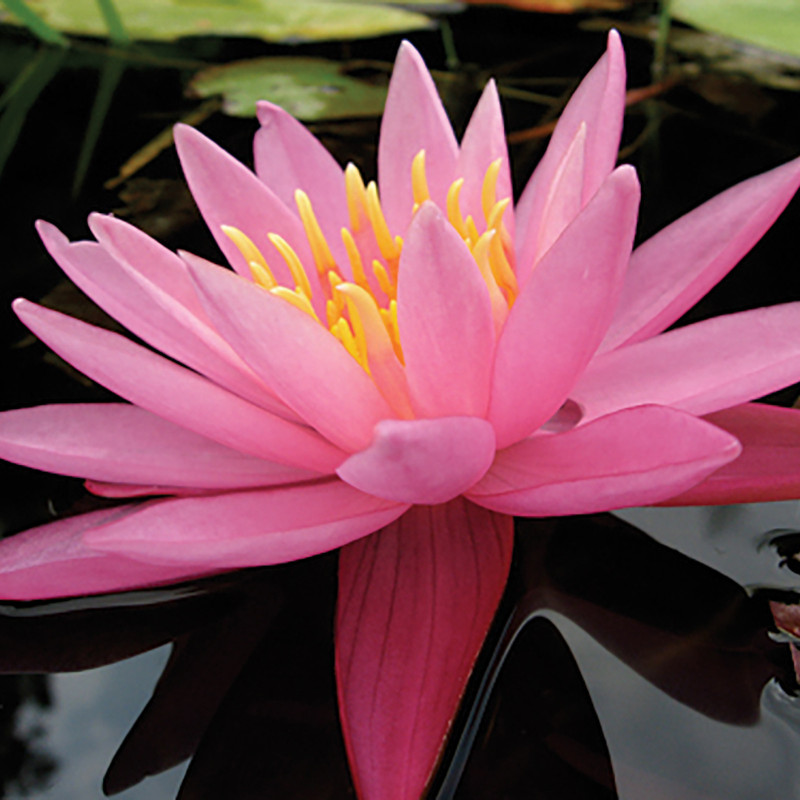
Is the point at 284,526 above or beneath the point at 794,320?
beneath

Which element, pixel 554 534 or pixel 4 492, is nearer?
pixel 554 534

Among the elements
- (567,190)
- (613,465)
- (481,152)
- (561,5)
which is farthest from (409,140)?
(561,5)

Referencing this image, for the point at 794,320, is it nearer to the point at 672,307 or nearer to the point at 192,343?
the point at 672,307

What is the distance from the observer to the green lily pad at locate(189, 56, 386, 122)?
1.98 meters

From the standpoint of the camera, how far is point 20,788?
2.24 ft

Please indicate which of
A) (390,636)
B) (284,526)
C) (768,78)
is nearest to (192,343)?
(284,526)

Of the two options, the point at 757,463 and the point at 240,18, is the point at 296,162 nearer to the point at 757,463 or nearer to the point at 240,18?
the point at 757,463

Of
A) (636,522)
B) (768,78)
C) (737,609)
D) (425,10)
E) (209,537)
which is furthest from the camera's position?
(425,10)

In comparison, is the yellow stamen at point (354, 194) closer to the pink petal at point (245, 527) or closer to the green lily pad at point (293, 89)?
the pink petal at point (245, 527)

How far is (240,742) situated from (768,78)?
219 centimetres

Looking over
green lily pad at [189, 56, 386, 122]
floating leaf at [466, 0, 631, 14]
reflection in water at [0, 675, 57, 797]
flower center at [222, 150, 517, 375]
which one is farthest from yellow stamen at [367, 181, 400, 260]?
floating leaf at [466, 0, 631, 14]

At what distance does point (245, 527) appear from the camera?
694mm

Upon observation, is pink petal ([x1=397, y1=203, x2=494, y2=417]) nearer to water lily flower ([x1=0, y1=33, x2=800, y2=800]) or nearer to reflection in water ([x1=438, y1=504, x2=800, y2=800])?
water lily flower ([x1=0, y1=33, x2=800, y2=800])

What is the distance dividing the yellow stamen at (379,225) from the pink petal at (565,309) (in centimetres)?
29
